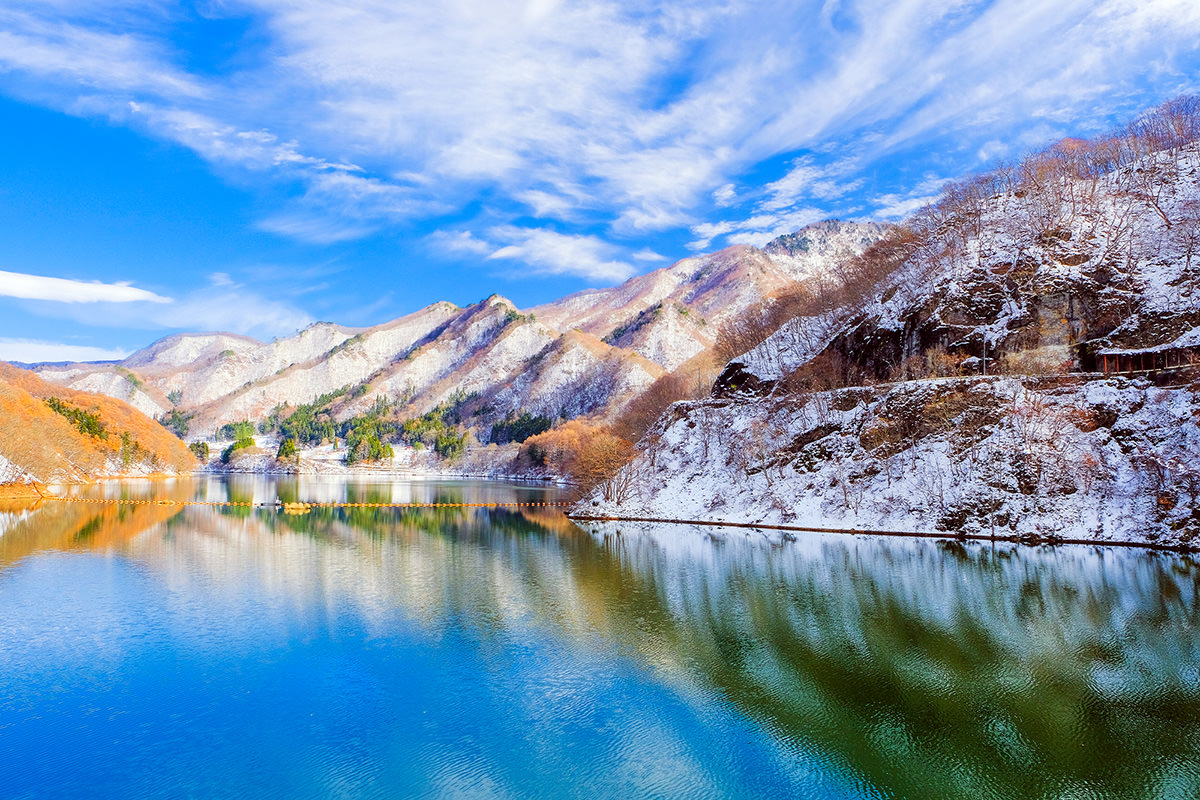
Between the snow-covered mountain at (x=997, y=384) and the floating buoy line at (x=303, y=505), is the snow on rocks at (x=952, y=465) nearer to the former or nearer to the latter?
the snow-covered mountain at (x=997, y=384)

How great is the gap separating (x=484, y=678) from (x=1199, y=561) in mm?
37085

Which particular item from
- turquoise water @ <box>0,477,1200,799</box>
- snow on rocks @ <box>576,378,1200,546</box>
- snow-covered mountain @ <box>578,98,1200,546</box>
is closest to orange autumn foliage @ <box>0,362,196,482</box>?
turquoise water @ <box>0,477,1200,799</box>

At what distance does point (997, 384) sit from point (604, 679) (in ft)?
151

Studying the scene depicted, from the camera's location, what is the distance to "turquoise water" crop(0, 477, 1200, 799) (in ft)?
44.8

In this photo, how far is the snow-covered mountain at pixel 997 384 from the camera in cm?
4425

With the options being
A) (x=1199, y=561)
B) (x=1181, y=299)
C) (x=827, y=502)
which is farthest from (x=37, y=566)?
(x=1181, y=299)

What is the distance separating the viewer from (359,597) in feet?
96.4

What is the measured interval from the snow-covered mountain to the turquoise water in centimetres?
970

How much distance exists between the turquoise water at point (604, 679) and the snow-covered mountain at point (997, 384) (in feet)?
31.8

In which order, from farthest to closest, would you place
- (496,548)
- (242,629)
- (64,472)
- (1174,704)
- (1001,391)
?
(64,472) → (1001,391) → (496,548) → (242,629) → (1174,704)

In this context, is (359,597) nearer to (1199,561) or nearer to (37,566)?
(37,566)

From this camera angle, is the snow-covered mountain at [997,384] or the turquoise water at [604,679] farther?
the snow-covered mountain at [997,384]

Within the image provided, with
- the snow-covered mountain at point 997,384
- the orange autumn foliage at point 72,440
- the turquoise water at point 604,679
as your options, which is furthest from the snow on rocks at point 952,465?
the orange autumn foliage at point 72,440

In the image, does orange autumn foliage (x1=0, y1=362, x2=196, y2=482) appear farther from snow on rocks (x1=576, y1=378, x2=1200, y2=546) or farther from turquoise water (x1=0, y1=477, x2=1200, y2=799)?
snow on rocks (x1=576, y1=378, x2=1200, y2=546)
